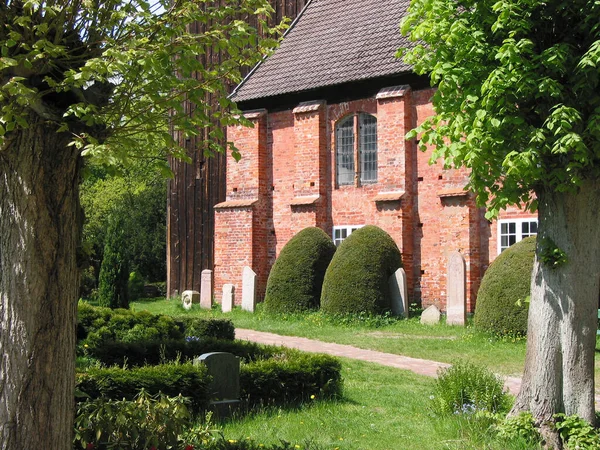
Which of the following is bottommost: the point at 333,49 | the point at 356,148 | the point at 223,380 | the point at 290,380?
the point at 290,380

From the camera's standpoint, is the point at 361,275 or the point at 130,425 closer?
the point at 130,425

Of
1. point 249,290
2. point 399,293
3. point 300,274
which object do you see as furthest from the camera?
point 249,290

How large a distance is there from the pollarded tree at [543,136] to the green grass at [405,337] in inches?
190

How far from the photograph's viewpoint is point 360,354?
15.2 meters

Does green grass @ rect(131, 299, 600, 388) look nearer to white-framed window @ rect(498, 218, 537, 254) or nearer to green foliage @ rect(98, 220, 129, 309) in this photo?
green foliage @ rect(98, 220, 129, 309)

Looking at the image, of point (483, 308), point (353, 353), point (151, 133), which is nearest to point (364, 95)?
point (483, 308)

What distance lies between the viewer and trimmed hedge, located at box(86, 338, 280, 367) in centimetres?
1170

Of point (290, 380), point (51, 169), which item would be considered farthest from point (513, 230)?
point (51, 169)

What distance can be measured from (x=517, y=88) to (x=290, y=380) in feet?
16.4

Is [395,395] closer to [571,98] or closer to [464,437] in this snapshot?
[464,437]

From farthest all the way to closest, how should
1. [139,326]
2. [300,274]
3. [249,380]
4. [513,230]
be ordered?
[300,274], [513,230], [139,326], [249,380]

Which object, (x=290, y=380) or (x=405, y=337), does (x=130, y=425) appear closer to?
(x=290, y=380)

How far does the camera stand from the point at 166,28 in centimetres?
587

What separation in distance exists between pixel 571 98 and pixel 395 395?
16.2 feet
